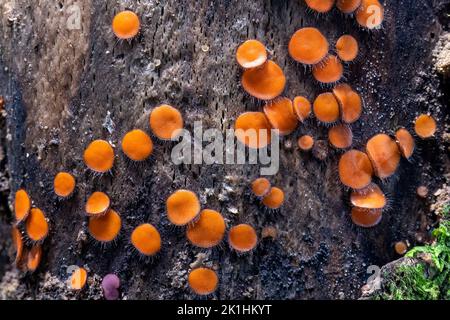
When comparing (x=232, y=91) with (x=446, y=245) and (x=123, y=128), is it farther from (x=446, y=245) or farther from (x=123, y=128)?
(x=446, y=245)

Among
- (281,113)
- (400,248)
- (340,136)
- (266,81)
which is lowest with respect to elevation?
(400,248)

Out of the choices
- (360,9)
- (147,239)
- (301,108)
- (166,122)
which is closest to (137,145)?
(166,122)

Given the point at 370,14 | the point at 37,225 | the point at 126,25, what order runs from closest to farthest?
the point at 126,25 → the point at 370,14 → the point at 37,225

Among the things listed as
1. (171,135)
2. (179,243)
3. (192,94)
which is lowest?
(179,243)

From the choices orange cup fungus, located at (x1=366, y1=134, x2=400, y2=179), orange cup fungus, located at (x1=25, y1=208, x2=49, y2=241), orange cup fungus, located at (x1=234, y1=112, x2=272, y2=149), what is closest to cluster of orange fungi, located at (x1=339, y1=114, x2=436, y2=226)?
orange cup fungus, located at (x1=366, y1=134, x2=400, y2=179)

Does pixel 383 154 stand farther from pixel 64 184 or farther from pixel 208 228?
pixel 64 184
